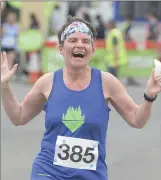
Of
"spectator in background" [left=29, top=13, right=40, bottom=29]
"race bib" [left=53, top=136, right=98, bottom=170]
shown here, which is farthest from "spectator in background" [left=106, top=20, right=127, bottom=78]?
"race bib" [left=53, top=136, right=98, bottom=170]

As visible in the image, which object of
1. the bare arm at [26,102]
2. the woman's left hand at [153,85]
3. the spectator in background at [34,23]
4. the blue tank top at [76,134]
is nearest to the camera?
the woman's left hand at [153,85]

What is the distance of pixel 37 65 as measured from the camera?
56.0 ft

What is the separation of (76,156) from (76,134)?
0.17 m

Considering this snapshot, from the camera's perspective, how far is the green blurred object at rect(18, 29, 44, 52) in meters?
17.1

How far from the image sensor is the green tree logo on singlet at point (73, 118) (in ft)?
13.3

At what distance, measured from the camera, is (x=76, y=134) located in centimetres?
405

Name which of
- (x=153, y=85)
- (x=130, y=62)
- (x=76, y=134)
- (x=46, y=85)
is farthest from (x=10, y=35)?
(x=153, y=85)

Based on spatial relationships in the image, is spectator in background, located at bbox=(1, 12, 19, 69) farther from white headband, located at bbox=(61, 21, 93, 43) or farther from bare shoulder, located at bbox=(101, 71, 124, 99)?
bare shoulder, located at bbox=(101, 71, 124, 99)

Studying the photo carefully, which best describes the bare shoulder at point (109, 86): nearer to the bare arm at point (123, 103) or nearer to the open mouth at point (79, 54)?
the bare arm at point (123, 103)

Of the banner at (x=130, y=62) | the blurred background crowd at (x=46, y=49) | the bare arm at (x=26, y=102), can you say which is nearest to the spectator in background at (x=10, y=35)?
the blurred background crowd at (x=46, y=49)

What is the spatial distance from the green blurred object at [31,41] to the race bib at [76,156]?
1312 cm

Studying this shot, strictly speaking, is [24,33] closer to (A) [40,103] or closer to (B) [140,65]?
(B) [140,65]

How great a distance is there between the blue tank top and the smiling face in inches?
7.0

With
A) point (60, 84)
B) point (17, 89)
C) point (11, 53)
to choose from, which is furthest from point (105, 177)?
point (11, 53)
